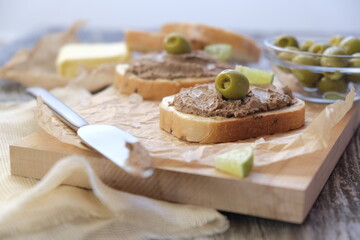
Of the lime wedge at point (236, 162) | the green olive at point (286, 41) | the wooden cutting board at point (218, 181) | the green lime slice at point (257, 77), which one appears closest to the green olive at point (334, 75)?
the green lime slice at point (257, 77)

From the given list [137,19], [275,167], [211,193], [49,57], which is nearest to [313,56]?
[275,167]

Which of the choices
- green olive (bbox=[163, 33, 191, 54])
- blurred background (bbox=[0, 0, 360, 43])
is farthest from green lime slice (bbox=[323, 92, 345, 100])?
blurred background (bbox=[0, 0, 360, 43])

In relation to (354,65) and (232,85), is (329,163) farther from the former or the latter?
(354,65)

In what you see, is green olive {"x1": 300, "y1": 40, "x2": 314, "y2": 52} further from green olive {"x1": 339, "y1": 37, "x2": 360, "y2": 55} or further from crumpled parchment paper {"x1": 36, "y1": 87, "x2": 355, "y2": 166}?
crumpled parchment paper {"x1": 36, "y1": 87, "x2": 355, "y2": 166}

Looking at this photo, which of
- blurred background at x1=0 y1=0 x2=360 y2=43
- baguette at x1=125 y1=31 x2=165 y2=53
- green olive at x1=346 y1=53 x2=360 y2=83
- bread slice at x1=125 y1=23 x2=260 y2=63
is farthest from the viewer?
blurred background at x1=0 y1=0 x2=360 y2=43

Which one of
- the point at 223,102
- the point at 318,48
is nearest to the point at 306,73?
the point at 318,48

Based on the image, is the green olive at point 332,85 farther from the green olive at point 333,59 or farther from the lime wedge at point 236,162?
the lime wedge at point 236,162
